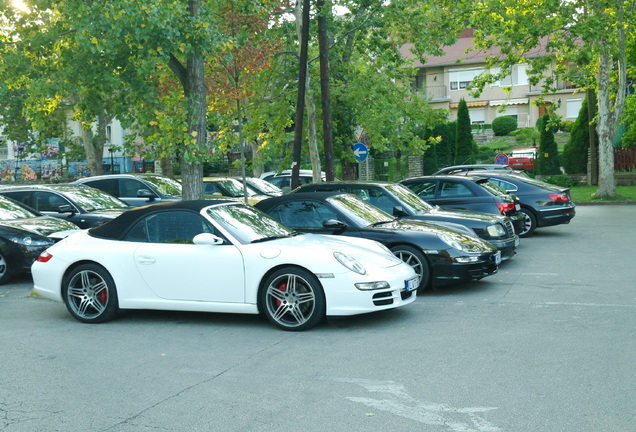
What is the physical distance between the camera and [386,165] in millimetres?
46188

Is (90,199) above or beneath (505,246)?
above

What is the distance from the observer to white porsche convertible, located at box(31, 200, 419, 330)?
8.09 meters

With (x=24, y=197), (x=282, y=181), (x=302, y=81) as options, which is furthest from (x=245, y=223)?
(x=282, y=181)

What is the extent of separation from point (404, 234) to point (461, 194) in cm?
586

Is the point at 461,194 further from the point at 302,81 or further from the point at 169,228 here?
the point at 169,228

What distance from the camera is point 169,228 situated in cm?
888

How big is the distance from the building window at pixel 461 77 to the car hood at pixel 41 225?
54.3 m

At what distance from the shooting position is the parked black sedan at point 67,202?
1505 centimetres

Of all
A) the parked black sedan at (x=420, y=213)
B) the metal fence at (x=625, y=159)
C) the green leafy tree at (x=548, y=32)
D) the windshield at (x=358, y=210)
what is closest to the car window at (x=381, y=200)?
the parked black sedan at (x=420, y=213)

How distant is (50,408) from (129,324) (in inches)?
125

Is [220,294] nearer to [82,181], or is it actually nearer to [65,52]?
[65,52]

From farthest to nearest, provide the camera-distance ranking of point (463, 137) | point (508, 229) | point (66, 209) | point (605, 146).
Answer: point (463, 137) < point (605, 146) < point (66, 209) < point (508, 229)

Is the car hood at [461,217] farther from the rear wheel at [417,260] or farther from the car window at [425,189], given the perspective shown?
the car window at [425,189]

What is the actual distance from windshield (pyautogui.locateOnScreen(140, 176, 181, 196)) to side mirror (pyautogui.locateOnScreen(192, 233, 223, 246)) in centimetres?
1053
